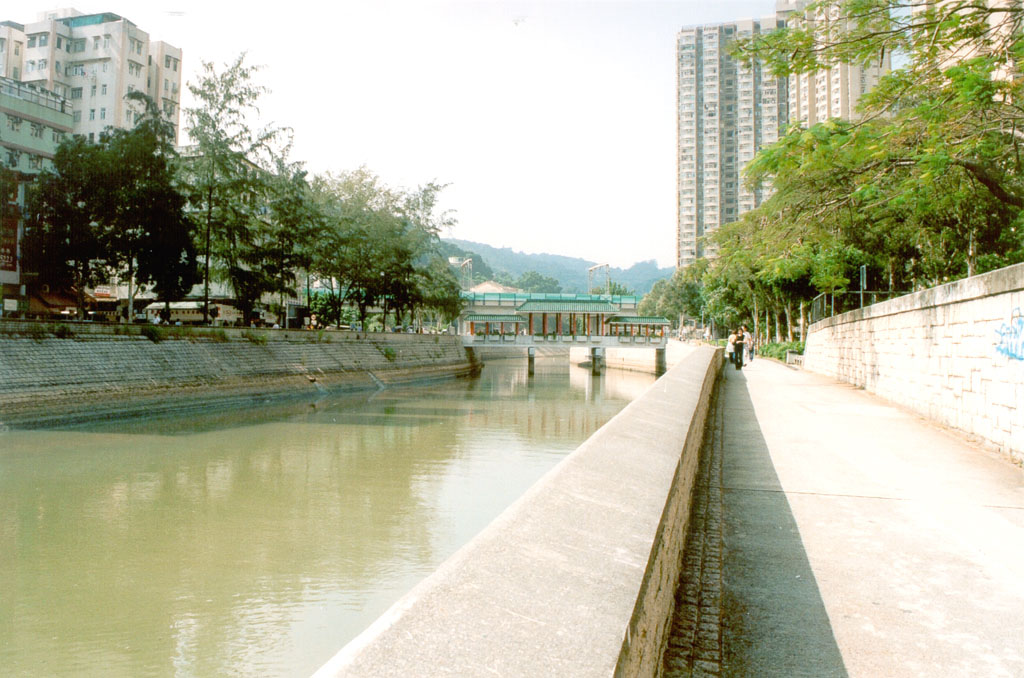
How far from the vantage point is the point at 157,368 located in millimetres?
24422

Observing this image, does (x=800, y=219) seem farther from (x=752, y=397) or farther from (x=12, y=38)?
(x=12, y=38)

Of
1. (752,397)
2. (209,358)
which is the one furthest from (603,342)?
(752,397)

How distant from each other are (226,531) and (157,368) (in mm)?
16053

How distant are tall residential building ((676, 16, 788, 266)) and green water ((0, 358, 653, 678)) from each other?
367 feet

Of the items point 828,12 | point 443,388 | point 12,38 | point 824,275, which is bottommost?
point 443,388

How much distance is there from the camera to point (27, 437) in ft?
58.4

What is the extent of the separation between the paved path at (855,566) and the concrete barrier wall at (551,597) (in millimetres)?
477

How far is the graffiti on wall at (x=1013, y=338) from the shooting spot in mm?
7445

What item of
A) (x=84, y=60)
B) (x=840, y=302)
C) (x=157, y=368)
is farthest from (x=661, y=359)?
Answer: (x=84, y=60)

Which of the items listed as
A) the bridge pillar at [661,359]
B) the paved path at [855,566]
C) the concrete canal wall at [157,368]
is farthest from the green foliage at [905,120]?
the bridge pillar at [661,359]

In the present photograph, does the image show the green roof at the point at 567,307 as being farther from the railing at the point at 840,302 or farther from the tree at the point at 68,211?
the tree at the point at 68,211

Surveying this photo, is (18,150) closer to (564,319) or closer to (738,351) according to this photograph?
(738,351)

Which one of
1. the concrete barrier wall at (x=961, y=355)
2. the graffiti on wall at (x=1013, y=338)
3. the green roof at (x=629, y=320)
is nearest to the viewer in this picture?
the graffiti on wall at (x=1013, y=338)

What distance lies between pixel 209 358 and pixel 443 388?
1444 centimetres
